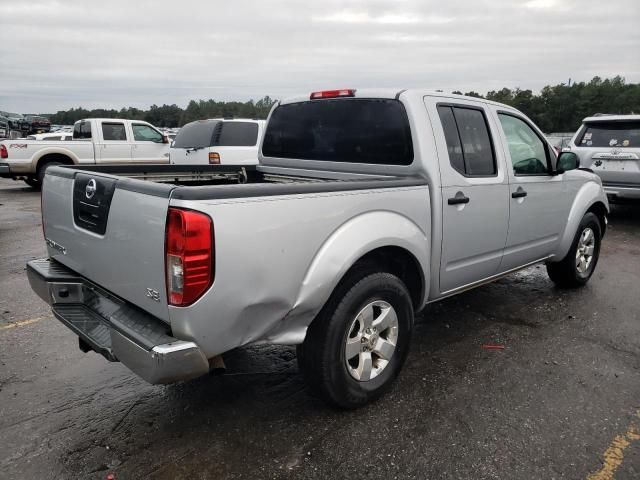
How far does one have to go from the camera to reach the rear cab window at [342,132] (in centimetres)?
333

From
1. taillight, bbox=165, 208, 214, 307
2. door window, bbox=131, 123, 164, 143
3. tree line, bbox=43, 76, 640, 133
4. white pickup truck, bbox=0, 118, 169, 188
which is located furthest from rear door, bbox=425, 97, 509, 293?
tree line, bbox=43, 76, 640, 133

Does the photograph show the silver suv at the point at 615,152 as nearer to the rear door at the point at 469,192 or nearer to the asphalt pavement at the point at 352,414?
the asphalt pavement at the point at 352,414

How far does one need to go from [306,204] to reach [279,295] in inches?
18.4

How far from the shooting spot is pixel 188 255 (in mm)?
2047

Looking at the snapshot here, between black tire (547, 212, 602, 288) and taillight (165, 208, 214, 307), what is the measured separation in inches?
160

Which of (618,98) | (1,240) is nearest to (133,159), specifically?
(1,240)

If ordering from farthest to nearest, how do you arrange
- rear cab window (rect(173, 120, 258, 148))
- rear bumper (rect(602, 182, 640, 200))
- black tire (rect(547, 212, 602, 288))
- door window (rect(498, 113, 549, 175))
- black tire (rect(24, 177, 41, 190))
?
black tire (rect(24, 177, 41, 190)) → rear cab window (rect(173, 120, 258, 148)) → rear bumper (rect(602, 182, 640, 200)) → black tire (rect(547, 212, 602, 288)) → door window (rect(498, 113, 549, 175))

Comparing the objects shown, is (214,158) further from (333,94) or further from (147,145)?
(333,94)

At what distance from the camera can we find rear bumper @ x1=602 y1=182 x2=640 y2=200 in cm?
807

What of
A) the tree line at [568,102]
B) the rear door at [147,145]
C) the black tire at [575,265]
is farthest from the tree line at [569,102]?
the black tire at [575,265]

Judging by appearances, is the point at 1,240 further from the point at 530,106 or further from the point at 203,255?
the point at 530,106

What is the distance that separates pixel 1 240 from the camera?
7.40m

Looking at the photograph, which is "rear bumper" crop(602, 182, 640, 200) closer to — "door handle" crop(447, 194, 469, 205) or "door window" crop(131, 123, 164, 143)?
"door handle" crop(447, 194, 469, 205)

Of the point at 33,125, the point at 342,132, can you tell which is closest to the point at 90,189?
the point at 342,132
